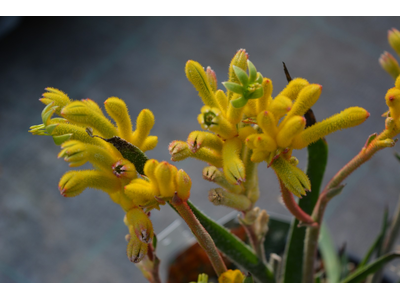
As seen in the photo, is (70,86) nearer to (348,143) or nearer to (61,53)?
(61,53)

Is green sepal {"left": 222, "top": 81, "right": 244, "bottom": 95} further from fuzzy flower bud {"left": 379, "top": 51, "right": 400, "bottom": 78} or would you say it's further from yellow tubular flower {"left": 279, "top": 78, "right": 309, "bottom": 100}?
fuzzy flower bud {"left": 379, "top": 51, "right": 400, "bottom": 78}

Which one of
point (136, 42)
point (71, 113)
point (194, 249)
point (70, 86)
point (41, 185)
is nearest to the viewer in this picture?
point (71, 113)

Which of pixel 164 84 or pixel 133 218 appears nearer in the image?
pixel 133 218

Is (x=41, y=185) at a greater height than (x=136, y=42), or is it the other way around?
(x=136, y=42)

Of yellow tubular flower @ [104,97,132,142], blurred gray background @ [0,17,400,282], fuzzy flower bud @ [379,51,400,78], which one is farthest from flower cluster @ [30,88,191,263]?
blurred gray background @ [0,17,400,282]

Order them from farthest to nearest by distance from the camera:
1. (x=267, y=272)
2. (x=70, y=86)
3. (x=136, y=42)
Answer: (x=136, y=42) → (x=70, y=86) → (x=267, y=272)

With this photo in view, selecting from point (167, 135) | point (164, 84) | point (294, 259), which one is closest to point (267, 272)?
point (294, 259)

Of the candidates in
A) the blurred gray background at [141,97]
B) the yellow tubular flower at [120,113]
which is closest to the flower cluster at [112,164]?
the yellow tubular flower at [120,113]

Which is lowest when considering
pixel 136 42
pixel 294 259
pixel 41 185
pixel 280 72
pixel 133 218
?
pixel 294 259
